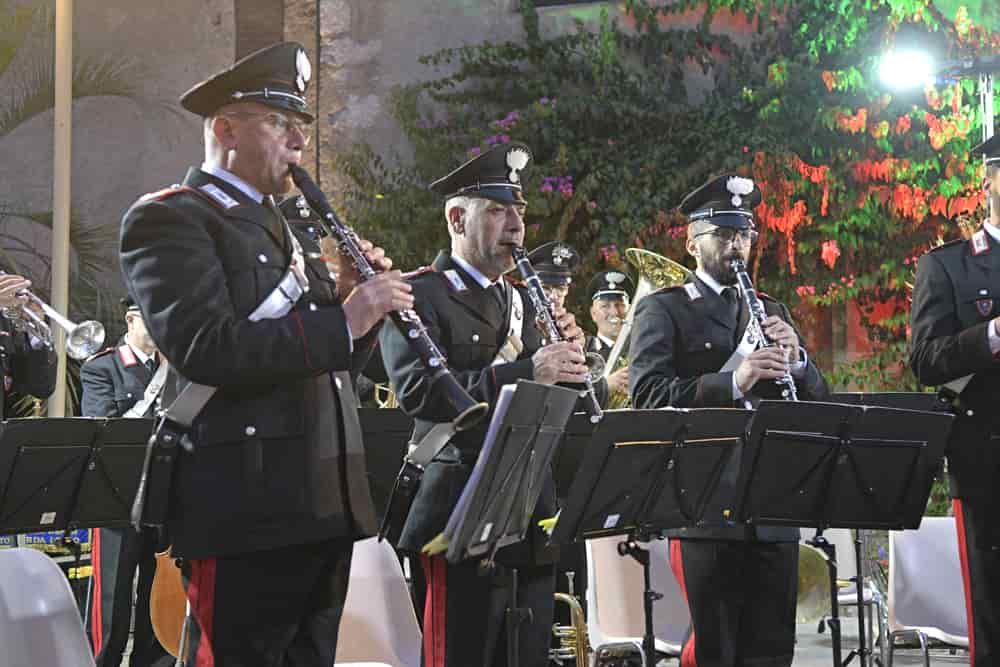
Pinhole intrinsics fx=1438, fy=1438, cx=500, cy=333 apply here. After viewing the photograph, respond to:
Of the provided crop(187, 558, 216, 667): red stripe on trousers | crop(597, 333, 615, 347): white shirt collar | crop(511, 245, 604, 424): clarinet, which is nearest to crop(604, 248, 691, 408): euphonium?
crop(597, 333, 615, 347): white shirt collar

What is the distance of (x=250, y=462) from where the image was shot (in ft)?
11.0

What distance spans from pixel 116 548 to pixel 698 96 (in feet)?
22.0

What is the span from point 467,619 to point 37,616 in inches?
59.1

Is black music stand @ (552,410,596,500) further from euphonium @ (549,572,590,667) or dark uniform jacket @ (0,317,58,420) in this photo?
dark uniform jacket @ (0,317,58,420)

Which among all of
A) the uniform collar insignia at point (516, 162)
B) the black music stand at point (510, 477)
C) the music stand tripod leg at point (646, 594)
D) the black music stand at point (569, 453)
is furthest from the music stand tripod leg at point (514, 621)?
the black music stand at point (569, 453)

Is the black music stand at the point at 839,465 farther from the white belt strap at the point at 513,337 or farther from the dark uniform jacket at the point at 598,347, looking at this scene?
the dark uniform jacket at the point at 598,347

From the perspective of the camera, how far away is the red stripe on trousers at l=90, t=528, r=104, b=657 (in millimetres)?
7414

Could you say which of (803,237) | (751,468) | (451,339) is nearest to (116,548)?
(451,339)

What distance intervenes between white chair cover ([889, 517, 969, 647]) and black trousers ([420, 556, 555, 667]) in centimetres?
206

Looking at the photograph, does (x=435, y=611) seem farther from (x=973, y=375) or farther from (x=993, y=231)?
(x=993, y=231)

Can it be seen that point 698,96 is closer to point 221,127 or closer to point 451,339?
point 451,339

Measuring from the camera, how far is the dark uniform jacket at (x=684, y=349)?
17.3 feet

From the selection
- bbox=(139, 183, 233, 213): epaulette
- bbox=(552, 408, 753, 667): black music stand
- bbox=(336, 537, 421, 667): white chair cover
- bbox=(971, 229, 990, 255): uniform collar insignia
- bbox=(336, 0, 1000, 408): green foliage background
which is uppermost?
bbox=(336, 0, 1000, 408): green foliage background

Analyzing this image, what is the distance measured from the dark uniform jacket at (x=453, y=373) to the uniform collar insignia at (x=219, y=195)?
96cm
